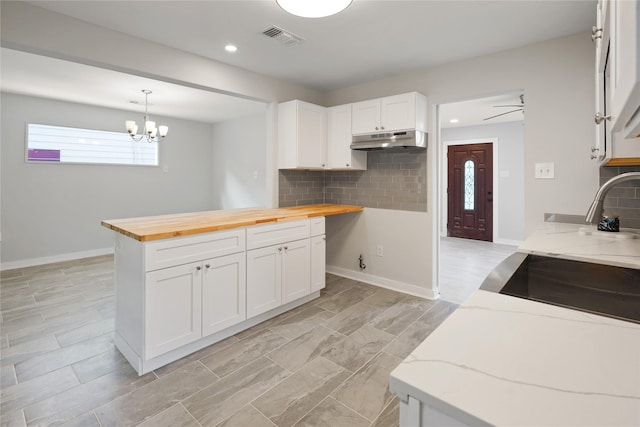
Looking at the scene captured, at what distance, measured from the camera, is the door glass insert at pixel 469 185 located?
6605 mm

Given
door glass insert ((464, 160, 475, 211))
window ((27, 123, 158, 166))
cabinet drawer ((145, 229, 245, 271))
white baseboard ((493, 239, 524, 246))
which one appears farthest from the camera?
door glass insert ((464, 160, 475, 211))

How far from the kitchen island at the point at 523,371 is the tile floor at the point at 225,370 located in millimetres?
1249

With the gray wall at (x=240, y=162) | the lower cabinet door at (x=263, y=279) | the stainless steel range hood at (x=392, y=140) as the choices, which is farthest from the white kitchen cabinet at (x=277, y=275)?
the gray wall at (x=240, y=162)

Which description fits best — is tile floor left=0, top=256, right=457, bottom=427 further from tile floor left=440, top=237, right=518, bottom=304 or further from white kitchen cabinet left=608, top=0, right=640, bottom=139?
white kitchen cabinet left=608, top=0, right=640, bottom=139

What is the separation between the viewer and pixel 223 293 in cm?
247

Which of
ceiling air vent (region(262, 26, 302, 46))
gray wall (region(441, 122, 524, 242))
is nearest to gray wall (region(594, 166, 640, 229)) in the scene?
ceiling air vent (region(262, 26, 302, 46))

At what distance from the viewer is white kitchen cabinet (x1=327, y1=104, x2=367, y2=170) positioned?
370cm

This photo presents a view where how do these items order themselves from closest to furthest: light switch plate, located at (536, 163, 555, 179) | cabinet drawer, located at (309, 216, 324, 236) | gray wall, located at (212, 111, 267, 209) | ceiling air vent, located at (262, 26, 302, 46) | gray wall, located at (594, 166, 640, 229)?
gray wall, located at (594, 166, 640, 229), ceiling air vent, located at (262, 26, 302, 46), light switch plate, located at (536, 163, 555, 179), cabinet drawer, located at (309, 216, 324, 236), gray wall, located at (212, 111, 267, 209)

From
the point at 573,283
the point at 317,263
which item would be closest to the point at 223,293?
the point at 317,263

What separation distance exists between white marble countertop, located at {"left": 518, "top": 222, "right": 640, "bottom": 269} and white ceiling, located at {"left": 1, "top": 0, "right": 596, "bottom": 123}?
4.99ft

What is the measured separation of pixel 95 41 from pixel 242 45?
3.55 feet

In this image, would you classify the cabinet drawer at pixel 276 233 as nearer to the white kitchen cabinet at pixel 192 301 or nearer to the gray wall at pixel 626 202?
the white kitchen cabinet at pixel 192 301

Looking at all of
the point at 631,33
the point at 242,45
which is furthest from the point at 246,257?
the point at 631,33

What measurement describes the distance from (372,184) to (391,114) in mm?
913
